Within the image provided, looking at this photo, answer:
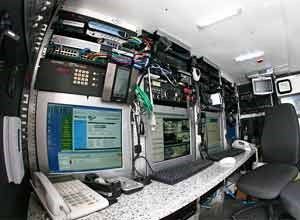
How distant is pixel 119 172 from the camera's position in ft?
3.90

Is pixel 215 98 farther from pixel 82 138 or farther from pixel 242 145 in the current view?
pixel 82 138

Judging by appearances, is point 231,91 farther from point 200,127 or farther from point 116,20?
point 116,20

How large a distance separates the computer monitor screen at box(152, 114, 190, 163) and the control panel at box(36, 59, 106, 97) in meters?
0.61

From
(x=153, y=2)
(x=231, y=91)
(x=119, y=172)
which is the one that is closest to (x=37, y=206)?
(x=119, y=172)

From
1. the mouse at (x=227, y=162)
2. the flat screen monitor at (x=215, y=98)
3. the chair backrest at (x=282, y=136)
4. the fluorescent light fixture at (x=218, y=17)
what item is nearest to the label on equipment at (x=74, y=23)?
the fluorescent light fixture at (x=218, y=17)

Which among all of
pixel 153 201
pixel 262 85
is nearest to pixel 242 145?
pixel 262 85

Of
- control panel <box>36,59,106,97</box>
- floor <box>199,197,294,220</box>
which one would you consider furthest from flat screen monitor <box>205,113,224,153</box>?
control panel <box>36,59,106,97</box>

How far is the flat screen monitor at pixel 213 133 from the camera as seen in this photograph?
2.31 m

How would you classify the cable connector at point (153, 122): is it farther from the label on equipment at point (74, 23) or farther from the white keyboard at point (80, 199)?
the label on equipment at point (74, 23)

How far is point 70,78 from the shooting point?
1.06 metres

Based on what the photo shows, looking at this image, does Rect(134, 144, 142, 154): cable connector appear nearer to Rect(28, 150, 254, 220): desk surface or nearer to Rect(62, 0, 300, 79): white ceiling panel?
Rect(28, 150, 254, 220): desk surface

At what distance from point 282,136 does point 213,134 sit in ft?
2.59

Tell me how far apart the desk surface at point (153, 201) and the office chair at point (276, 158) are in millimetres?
579

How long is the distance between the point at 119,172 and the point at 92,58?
820mm
